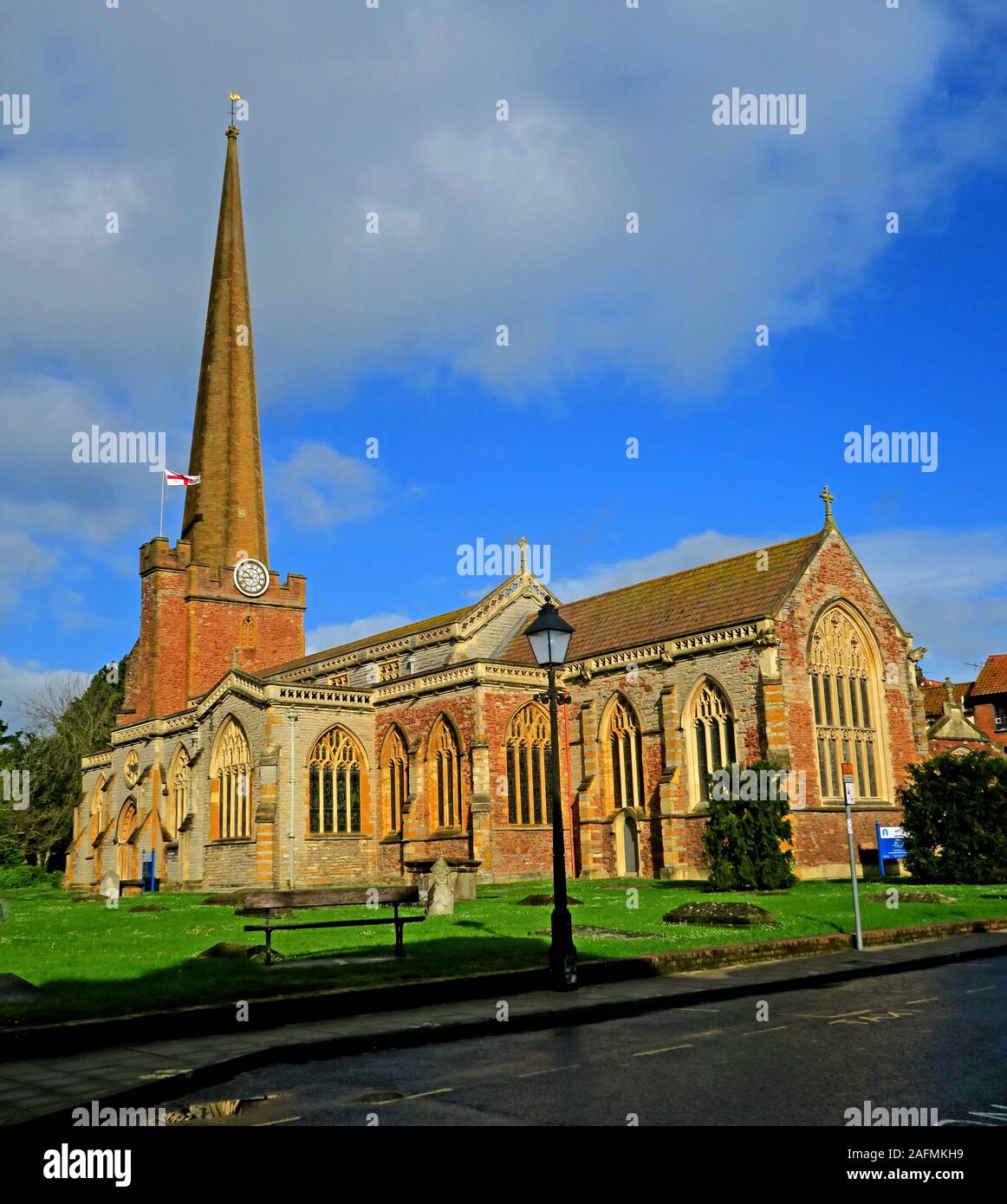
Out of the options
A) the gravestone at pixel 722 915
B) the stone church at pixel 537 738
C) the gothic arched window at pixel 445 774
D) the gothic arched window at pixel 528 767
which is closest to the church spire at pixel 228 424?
the stone church at pixel 537 738

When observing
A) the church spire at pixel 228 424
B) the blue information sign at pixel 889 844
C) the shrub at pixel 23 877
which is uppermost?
the church spire at pixel 228 424

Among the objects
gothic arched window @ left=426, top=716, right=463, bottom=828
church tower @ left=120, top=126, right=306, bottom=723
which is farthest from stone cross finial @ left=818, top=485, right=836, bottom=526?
church tower @ left=120, top=126, right=306, bottom=723

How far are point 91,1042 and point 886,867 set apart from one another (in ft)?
93.2

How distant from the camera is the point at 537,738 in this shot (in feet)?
132

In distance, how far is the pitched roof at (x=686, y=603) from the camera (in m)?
35.9

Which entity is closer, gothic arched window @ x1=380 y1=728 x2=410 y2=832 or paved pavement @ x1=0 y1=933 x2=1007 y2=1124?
paved pavement @ x1=0 y1=933 x2=1007 y2=1124

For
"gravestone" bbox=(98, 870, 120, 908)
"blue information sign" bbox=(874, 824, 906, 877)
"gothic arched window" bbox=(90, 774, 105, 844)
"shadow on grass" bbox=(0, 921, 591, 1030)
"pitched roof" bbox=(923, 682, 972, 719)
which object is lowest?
"gravestone" bbox=(98, 870, 120, 908)

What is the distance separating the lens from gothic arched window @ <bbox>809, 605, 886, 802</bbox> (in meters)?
34.9

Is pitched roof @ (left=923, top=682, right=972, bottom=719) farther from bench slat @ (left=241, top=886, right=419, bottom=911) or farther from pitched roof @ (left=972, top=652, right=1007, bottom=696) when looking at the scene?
bench slat @ (left=241, top=886, right=419, bottom=911)

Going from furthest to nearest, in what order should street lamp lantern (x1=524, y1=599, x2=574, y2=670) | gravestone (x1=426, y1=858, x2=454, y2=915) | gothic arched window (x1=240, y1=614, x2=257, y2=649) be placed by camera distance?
gothic arched window (x1=240, y1=614, x2=257, y2=649), gravestone (x1=426, y1=858, x2=454, y2=915), street lamp lantern (x1=524, y1=599, x2=574, y2=670)

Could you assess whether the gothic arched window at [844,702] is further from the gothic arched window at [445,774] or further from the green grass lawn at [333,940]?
the gothic arched window at [445,774]

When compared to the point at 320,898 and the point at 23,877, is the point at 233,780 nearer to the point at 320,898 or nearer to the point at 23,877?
the point at 23,877

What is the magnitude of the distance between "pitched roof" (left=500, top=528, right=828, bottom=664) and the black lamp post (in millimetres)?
19805

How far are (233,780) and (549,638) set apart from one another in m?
31.1
